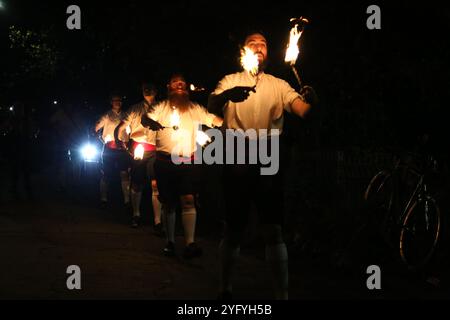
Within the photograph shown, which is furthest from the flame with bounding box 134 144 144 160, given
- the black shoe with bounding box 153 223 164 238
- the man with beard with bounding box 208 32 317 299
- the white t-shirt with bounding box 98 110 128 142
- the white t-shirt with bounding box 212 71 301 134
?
the white t-shirt with bounding box 212 71 301 134

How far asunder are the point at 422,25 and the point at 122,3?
725 cm

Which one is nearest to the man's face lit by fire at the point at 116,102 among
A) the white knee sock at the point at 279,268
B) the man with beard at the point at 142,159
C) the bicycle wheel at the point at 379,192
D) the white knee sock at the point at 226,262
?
the man with beard at the point at 142,159

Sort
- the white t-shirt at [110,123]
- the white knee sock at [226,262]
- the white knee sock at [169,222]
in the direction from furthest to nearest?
the white t-shirt at [110,123]
the white knee sock at [169,222]
the white knee sock at [226,262]

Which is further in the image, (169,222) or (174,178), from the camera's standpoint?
(169,222)

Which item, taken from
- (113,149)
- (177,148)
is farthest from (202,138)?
(113,149)

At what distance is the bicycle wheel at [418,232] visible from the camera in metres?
8.65

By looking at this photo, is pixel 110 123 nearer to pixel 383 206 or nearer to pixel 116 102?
pixel 116 102

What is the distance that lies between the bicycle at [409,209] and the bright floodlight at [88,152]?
12.6 meters

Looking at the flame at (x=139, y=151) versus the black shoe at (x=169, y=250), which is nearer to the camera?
the black shoe at (x=169, y=250)

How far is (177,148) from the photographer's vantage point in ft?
32.9

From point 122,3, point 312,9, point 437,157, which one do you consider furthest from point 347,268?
point 122,3

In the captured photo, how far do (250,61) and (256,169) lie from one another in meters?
0.97

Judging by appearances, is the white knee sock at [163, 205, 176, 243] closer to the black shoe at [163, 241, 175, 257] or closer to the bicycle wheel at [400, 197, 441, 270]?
the black shoe at [163, 241, 175, 257]

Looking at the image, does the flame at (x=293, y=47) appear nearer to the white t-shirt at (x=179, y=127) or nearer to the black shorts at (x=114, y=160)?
the white t-shirt at (x=179, y=127)
